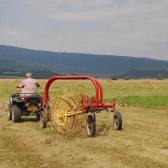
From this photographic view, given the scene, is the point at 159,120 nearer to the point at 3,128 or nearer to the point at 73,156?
the point at 3,128

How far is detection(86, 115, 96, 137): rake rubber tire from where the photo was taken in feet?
45.4

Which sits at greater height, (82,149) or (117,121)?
(117,121)

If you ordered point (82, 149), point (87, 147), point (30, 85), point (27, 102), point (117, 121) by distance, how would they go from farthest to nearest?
point (30, 85) → point (27, 102) → point (117, 121) → point (87, 147) → point (82, 149)

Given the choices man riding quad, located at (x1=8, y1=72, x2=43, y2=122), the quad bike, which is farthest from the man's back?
the quad bike

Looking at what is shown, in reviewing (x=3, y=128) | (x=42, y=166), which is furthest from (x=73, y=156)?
(x=3, y=128)

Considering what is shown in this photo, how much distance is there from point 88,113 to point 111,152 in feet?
10.3

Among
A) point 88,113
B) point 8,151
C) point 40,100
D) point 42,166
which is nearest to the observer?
point 42,166

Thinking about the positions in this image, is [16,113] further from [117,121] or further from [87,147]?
[87,147]

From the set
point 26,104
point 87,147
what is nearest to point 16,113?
point 26,104

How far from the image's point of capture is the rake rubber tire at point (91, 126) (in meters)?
13.8

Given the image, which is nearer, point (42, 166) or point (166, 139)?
point (42, 166)

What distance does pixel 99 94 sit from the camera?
14297 millimetres

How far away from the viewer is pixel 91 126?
1386 cm

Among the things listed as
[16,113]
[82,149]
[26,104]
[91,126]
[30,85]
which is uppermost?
[30,85]
